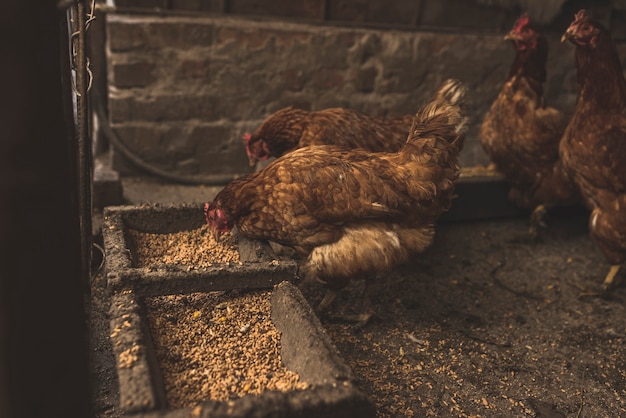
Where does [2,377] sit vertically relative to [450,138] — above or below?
below

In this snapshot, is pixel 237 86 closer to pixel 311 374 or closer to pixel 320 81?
pixel 320 81

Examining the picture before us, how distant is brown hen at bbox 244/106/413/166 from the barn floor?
0.84m

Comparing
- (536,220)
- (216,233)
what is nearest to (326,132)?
(216,233)

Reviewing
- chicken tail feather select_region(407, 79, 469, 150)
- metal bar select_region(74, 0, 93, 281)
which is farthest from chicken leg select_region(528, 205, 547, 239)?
metal bar select_region(74, 0, 93, 281)

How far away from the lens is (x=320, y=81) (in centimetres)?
418

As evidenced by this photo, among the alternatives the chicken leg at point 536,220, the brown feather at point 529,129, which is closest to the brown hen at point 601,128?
the brown feather at point 529,129

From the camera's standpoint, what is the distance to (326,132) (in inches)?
118

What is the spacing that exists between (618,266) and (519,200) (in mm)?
880

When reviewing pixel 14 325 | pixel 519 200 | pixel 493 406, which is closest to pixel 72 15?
pixel 14 325

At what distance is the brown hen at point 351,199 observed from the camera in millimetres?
2361

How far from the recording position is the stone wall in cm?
375

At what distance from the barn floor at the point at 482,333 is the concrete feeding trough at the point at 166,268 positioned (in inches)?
20.5

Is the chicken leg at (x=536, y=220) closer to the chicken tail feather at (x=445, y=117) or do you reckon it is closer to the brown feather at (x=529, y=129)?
the brown feather at (x=529, y=129)

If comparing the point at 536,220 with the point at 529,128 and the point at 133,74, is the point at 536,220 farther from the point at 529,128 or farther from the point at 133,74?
the point at 133,74
